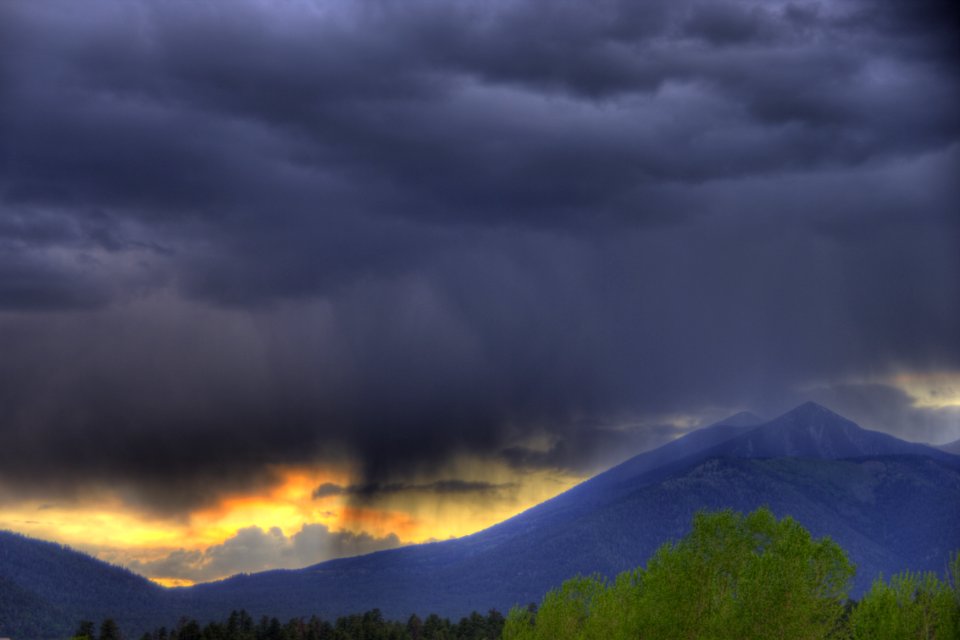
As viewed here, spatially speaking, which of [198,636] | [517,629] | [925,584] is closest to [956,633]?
[925,584]

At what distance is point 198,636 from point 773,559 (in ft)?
510

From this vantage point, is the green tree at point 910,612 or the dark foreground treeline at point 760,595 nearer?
the dark foreground treeline at point 760,595

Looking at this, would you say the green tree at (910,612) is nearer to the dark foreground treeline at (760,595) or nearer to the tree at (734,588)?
the dark foreground treeline at (760,595)

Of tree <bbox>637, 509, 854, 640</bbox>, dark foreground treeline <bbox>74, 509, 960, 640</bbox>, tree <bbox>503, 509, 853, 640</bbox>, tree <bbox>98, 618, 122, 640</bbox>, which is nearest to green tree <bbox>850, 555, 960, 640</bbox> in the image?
dark foreground treeline <bbox>74, 509, 960, 640</bbox>

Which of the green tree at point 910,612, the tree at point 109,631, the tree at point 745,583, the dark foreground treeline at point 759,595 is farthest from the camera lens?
the tree at point 109,631

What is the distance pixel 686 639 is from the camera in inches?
3019

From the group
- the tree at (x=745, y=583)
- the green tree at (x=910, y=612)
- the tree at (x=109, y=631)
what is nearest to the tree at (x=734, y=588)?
the tree at (x=745, y=583)

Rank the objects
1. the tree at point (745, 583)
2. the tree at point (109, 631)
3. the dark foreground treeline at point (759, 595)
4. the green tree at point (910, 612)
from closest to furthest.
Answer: the tree at point (745, 583)
the dark foreground treeline at point (759, 595)
the green tree at point (910, 612)
the tree at point (109, 631)

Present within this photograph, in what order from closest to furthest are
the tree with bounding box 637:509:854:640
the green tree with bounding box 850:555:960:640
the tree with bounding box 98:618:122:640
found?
1. the tree with bounding box 637:509:854:640
2. the green tree with bounding box 850:555:960:640
3. the tree with bounding box 98:618:122:640

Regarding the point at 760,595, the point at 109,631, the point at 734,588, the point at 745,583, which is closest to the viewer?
the point at 760,595

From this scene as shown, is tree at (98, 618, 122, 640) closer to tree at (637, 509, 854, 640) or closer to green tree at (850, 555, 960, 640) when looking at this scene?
tree at (637, 509, 854, 640)

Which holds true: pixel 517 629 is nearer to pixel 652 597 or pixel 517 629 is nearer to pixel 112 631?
pixel 652 597

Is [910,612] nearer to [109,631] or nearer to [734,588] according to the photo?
[734,588]

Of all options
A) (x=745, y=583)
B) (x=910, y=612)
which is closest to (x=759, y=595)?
(x=745, y=583)
